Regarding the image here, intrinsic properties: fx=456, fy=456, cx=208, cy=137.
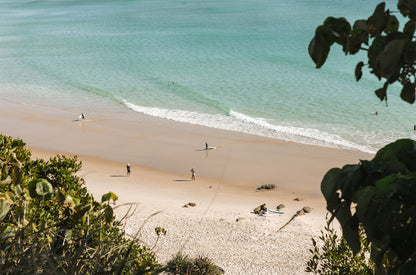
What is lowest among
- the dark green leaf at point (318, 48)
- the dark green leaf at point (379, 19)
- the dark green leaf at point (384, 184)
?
the dark green leaf at point (384, 184)

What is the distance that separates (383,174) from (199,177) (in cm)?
2263

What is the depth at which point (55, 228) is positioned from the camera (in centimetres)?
464

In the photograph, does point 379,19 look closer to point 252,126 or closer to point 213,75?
point 252,126

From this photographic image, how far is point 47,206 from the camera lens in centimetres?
643

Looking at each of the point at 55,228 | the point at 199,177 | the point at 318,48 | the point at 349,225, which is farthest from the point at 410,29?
the point at 199,177

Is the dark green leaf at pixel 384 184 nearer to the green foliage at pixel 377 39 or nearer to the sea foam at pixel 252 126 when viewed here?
the green foliage at pixel 377 39

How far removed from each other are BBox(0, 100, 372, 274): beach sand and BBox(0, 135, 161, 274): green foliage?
5.68m

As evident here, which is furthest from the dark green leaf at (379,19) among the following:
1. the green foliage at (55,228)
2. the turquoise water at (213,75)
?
the turquoise water at (213,75)

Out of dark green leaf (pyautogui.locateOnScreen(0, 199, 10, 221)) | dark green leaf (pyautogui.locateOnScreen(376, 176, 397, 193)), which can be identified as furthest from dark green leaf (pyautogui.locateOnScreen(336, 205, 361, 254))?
dark green leaf (pyautogui.locateOnScreen(0, 199, 10, 221))

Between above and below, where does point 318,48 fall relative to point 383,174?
above

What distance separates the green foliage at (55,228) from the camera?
3316 mm

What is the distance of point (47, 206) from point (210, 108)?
3444cm

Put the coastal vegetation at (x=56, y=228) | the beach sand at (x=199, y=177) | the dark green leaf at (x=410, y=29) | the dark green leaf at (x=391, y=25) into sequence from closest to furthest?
the dark green leaf at (x=410, y=29) → the dark green leaf at (x=391, y=25) → the coastal vegetation at (x=56, y=228) → the beach sand at (x=199, y=177)

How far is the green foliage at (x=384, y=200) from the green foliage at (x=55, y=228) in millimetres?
1339
